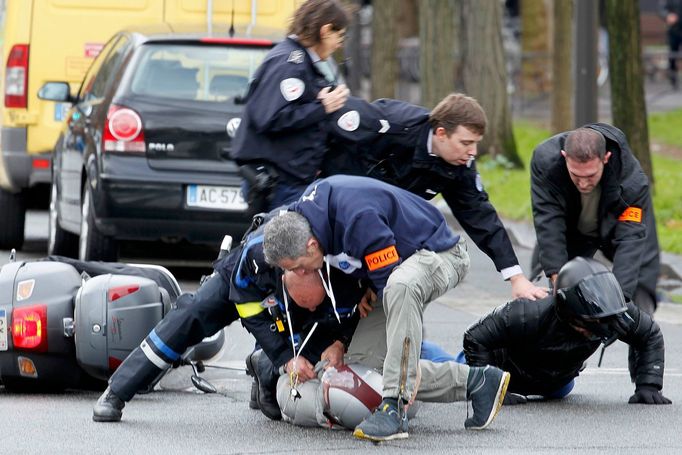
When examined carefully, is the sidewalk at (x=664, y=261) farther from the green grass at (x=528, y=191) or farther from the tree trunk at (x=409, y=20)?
the tree trunk at (x=409, y=20)

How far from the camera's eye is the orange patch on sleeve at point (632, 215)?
7.14 meters

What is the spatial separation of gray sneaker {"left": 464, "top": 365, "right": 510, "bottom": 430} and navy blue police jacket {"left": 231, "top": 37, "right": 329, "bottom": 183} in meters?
1.31

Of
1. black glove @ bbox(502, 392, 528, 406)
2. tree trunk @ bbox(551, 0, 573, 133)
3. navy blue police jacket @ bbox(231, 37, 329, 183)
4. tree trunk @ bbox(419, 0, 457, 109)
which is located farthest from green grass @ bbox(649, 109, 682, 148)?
navy blue police jacket @ bbox(231, 37, 329, 183)

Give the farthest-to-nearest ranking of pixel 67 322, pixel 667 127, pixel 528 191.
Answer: pixel 667 127 → pixel 528 191 → pixel 67 322

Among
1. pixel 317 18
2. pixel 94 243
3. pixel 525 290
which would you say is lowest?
pixel 94 243

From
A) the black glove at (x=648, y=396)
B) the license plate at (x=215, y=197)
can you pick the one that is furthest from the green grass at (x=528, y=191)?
the black glove at (x=648, y=396)

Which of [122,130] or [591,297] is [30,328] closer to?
[591,297]

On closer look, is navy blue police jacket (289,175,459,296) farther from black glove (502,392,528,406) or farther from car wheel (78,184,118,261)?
car wheel (78,184,118,261)

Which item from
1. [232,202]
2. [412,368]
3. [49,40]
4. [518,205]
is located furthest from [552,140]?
[518,205]

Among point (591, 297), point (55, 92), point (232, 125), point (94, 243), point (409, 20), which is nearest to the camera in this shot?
point (591, 297)

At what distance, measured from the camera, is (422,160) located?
6.77m

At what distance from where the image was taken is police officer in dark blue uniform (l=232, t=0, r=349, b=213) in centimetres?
693

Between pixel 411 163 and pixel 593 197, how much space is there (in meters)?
0.91

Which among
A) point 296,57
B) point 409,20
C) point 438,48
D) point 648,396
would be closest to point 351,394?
point 648,396
